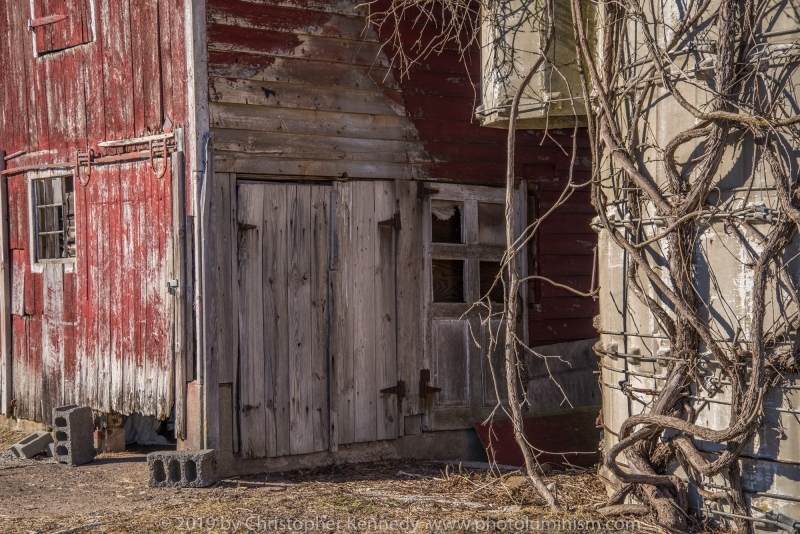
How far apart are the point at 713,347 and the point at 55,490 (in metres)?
5.30

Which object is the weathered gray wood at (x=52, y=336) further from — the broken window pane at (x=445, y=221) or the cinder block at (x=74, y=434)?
the broken window pane at (x=445, y=221)

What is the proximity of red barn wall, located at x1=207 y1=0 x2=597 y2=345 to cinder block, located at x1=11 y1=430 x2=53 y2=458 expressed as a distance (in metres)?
3.49

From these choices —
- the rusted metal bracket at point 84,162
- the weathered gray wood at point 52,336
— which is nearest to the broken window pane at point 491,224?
the rusted metal bracket at point 84,162

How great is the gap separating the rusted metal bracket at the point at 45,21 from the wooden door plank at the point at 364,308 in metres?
3.68

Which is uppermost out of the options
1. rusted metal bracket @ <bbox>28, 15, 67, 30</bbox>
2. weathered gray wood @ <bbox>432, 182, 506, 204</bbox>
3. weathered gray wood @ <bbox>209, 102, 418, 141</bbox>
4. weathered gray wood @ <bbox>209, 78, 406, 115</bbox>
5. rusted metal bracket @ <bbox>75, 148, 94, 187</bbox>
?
rusted metal bracket @ <bbox>28, 15, 67, 30</bbox>

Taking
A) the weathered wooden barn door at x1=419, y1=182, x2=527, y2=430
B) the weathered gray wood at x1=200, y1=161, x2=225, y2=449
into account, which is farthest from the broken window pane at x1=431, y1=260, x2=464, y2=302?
the weathered gray wood at x1=200, y1=161, x2=225, y2=449

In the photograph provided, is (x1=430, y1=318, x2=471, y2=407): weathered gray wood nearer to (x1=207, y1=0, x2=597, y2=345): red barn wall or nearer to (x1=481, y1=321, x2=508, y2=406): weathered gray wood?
(x1=481, y1=321, x2=508, y2=406): weathered gray wood

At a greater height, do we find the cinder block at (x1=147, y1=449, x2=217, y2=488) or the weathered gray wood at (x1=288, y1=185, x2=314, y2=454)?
the weathered gray wood at (x1=288, y1=185, x2=314, y2=454)

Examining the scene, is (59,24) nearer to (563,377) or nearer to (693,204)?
(563,377)

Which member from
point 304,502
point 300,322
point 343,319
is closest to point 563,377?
point 343,319

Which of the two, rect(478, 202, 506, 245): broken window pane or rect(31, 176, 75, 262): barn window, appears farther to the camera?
rect(31, 176, 75, 262): barn window

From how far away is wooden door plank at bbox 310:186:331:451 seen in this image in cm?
841

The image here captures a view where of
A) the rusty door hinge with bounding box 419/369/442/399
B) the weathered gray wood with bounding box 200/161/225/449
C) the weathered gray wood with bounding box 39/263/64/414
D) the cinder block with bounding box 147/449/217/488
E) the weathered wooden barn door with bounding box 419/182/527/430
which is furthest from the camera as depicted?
the weathered gray wood with bounding box 39/263/64/414

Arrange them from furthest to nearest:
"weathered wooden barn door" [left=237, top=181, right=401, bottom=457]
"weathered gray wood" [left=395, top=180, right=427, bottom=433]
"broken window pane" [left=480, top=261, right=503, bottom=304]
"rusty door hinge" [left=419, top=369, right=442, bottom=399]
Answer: "broken window pane" [left=480, top=261, right=503, bottom=304], "rusty door hinge" [left=419, top=369, right=442, bottom=399], "weathered gray wood" [left=395, top=180, right=427, bottom=433], "weathered wooden barn door" [left=237, top=181, right=401, bottom=457]
